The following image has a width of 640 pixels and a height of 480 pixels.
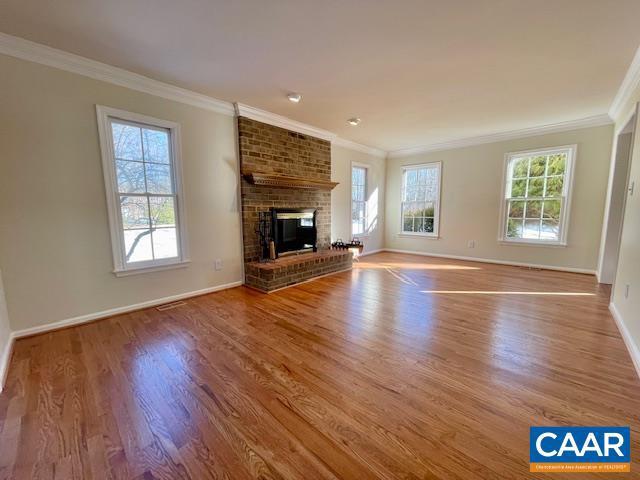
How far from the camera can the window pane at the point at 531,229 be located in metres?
4.95

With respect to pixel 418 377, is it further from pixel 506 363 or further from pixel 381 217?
→ pixel 381 217

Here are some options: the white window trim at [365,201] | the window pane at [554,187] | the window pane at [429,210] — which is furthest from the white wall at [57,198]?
the window pane at [554,187]

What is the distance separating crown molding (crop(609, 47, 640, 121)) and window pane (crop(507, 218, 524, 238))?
77.4 inches

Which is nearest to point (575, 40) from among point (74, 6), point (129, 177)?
point (74, 6)

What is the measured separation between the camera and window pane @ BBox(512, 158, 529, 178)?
5.00 m

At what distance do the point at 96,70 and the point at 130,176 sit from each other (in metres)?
1.01

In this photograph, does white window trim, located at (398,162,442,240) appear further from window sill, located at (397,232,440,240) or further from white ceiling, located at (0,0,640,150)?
white ceiling, located at (0,0,640,150)

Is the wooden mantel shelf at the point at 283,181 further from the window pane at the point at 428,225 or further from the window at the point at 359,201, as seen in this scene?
the window pane at the point at 428,225

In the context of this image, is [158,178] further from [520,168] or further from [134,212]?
[520,168]

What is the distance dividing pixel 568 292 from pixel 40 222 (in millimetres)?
6037

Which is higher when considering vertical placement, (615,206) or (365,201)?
(365,201)

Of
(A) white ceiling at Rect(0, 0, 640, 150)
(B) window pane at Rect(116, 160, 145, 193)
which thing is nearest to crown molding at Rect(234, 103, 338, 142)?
(A) white ceiling at Rect(0, 0, 640, 150)

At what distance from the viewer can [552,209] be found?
478 cm

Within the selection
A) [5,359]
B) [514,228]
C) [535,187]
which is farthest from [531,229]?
[5,359]
